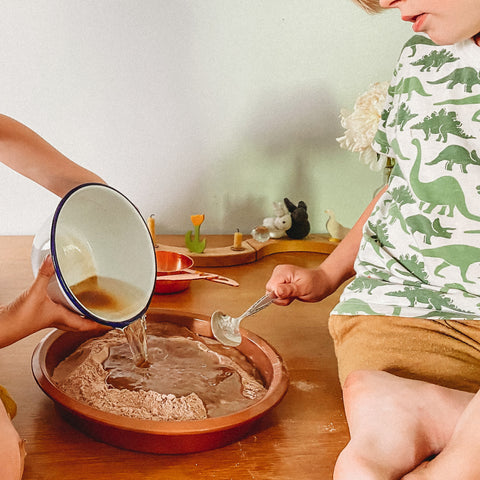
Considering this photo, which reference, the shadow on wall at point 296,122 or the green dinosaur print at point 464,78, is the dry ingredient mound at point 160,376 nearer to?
the green dinosaur print at point 464,78

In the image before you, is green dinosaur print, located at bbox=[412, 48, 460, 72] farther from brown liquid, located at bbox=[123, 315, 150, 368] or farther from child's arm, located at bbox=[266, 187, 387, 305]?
brown liquid, located at bbox=[123, 315, 150, 368]

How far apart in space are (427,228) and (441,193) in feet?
0.17

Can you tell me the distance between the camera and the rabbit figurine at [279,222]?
142 centimetres

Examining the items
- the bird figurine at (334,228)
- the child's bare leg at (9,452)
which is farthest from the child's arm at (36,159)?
the bird figurine at (334,228)

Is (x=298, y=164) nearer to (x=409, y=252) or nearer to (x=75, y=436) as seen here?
(x=409, y=252)

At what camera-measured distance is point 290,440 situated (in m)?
0.69

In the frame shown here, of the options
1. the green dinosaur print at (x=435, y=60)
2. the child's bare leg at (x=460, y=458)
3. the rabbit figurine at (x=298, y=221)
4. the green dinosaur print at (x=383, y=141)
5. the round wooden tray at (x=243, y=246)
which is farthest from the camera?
the rabbit figurine at (x=298, y=221)

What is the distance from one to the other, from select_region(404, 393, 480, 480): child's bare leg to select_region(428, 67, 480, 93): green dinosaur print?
0.47 meters

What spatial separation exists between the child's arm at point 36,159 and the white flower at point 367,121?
1.93 ft

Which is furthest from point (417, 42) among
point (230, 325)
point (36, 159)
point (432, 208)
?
point (36, 159)

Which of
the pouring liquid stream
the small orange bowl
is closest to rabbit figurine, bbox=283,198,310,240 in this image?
the small orange bowl

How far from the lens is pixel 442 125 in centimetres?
83

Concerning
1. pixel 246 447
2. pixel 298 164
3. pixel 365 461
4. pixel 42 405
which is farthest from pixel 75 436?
pixel 298 164

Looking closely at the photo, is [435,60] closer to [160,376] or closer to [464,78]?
[464,78]
